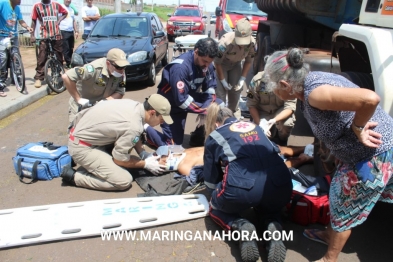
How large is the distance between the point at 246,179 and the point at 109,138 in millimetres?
1556

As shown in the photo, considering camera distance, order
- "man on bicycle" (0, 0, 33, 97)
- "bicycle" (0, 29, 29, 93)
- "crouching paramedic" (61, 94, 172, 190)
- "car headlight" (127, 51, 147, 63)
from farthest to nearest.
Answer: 1. "car headlight" (127, 51, 147, 63)
2. "bicycle" (0, 29, 29, 93)
3. "man on bicycle" (0, 0, 33, 97)
4. "crouching paramedic" (61, 94, 172, 190)

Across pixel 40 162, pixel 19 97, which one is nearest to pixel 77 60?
pixel 19 97

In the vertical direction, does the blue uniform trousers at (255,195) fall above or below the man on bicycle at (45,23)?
below

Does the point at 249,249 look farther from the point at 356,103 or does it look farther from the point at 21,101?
the point at 21,101

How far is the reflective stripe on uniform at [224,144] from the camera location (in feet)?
8.77

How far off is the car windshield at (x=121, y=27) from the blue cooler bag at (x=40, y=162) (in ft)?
16.1

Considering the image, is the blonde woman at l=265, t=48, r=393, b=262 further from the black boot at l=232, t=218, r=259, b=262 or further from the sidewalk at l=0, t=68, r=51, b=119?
the sidewalk at l=0, t=68, r=51, b=119

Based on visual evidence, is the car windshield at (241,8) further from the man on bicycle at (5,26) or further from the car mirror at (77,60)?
the man on bicycle at (5,26)

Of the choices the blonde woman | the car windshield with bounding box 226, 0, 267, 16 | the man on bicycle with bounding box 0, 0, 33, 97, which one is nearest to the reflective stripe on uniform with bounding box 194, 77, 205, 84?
the blonde woman

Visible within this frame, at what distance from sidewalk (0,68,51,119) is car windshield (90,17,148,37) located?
5.99 feet

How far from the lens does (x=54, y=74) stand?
7184 millimetres

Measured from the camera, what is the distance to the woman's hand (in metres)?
2.05

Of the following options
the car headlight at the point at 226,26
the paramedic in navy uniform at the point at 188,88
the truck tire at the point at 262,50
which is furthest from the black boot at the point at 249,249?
the car headlight at the point at 226,26

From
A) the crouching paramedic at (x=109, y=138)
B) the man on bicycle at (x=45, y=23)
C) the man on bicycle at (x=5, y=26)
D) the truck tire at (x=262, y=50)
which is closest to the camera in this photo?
the crouching paramedic at (x=109, y=138)
